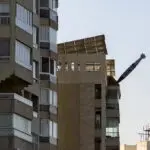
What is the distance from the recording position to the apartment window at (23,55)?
47.8m

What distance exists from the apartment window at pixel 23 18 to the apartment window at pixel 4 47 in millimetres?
1456

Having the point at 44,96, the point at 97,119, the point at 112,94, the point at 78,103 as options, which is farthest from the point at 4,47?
the point at 112,94

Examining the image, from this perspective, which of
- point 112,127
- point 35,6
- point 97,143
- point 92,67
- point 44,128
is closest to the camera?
point 35,6

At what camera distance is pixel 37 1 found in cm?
5534

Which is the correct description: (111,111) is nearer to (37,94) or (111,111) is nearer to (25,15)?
(37,94)

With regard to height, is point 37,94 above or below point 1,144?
above

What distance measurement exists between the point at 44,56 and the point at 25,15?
8.87 m

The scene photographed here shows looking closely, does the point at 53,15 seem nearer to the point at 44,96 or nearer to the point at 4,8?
the point at 44,96

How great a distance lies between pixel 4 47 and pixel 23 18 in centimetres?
270

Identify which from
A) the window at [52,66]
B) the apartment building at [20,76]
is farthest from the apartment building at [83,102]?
the apartment building at [20,76]

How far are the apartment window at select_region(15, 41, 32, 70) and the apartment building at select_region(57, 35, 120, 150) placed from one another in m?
22.4

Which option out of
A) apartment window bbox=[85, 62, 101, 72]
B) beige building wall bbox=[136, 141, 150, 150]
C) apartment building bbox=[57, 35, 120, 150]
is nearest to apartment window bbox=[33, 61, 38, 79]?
apartment building bbox=[57, 35, 120, 150]

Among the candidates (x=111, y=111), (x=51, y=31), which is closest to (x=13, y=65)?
(x=51, y=31)

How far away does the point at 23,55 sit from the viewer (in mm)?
48500
